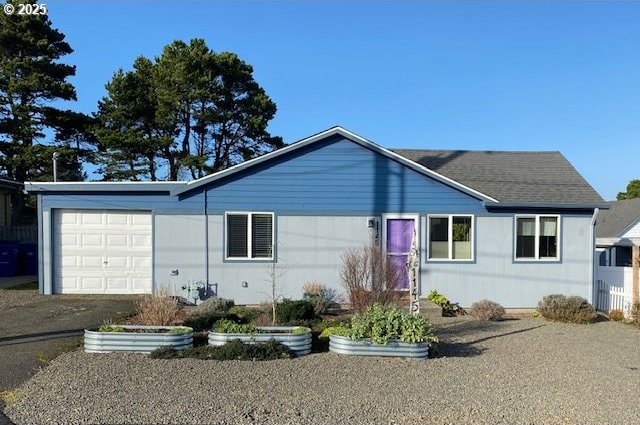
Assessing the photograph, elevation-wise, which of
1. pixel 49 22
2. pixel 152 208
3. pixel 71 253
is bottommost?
pixel 71 253

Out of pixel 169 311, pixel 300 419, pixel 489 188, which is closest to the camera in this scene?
pixel 300 419

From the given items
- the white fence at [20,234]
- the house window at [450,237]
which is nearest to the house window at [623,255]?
the house window at [450,237]

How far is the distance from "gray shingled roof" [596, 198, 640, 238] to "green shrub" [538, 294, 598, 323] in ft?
64.4

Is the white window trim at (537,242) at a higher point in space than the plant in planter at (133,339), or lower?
higher

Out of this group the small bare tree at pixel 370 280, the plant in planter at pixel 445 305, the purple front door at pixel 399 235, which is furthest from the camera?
the purple front door at pixel 399 235

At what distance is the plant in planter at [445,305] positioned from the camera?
43.9 feet

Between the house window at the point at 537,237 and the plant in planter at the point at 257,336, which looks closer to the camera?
the plant in planter at the point at 257,336

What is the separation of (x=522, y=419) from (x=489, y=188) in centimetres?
1001

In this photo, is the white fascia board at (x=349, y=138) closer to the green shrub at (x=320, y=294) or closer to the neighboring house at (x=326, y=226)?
the neighboring house at (x=326, y=226)

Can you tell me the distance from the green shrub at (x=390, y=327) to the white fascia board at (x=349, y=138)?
6.45 meters

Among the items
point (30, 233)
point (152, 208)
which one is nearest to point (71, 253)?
point (152, 208)

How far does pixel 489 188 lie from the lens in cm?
1495

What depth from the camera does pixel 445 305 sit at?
13586 mm

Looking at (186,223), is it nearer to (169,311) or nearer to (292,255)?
(292,255)
